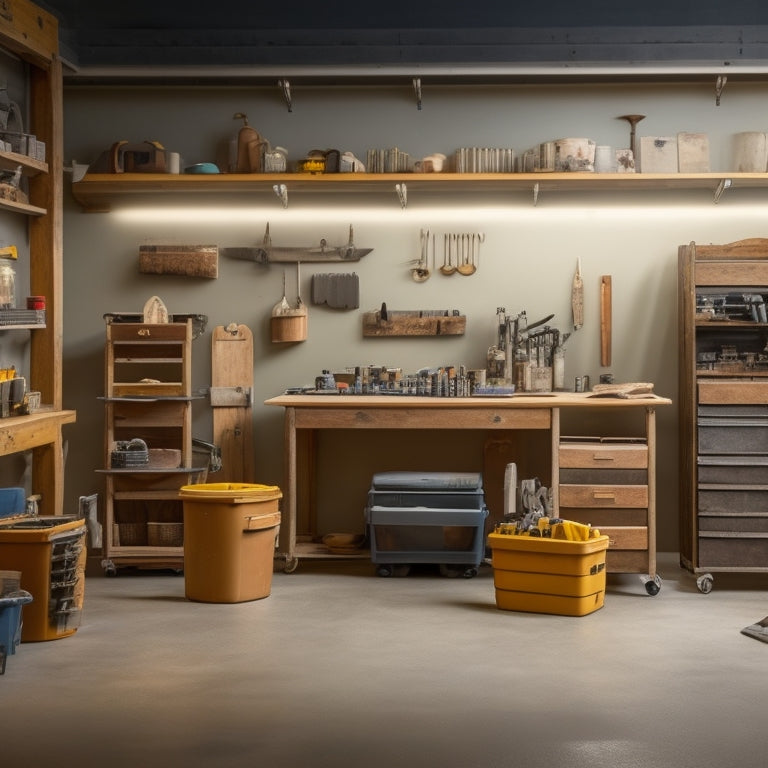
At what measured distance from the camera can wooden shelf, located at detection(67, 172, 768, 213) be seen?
6.36 m

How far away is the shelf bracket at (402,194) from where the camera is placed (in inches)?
255

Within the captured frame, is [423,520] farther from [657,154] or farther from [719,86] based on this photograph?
[719,86]

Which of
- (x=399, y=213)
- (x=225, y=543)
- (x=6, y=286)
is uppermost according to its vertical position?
(x=399, y=213)

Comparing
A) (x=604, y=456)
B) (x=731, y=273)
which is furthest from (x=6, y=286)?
(x=731, y=273)

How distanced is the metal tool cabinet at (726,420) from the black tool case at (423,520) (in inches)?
47.2

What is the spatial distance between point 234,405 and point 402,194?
1645 mm

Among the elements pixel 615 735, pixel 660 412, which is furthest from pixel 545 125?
pixel 615 735

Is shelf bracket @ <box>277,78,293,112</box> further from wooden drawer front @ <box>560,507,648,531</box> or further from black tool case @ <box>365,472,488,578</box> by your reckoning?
wooden drawer front @ <box>560,507,648,531</box>

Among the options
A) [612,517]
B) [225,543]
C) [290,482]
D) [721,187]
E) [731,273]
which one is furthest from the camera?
[721,187]

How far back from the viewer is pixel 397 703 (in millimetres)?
3861

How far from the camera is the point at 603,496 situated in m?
5.86

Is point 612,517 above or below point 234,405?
below

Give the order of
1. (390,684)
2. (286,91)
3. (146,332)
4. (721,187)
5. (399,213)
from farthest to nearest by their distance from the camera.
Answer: (399,213), (286,91), (721,187), (146,332), (390,684)

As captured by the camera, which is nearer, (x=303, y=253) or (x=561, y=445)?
(x=561, y=445)
